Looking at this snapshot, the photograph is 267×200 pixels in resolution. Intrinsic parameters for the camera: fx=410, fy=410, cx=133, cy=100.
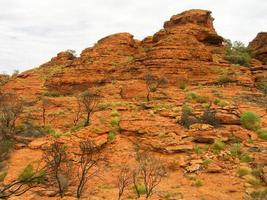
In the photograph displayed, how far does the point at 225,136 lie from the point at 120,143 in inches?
238

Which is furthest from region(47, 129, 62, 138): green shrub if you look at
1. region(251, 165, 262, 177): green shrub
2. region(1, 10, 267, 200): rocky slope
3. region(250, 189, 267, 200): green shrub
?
region(250, 189, 267, 200): green shrub

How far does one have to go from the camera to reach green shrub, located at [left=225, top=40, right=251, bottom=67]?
38772mm

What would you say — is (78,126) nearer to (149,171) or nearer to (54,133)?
(54,133)

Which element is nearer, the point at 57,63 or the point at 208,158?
the point at 208,158

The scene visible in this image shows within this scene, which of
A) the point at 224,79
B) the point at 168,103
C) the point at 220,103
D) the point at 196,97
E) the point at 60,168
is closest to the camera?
the point at 60,168

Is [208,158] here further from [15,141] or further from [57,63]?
[57,63]

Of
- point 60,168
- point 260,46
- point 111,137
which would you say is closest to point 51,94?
point 111,137

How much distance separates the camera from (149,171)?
68.0ft

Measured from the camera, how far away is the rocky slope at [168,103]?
20.0 meters

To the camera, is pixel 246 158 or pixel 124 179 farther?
pixel 246 158

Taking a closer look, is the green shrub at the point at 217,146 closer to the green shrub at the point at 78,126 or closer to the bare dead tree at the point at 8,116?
the green shrub at the point at 78,126

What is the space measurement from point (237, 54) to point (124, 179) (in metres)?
24.1

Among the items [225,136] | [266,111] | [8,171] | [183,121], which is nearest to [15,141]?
[8,171]

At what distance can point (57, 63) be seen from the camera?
48.0 m
